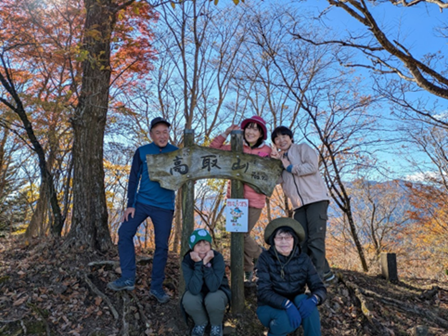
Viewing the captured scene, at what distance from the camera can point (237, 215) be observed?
353 centimetres

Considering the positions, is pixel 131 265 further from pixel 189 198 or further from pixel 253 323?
pixel 253 323

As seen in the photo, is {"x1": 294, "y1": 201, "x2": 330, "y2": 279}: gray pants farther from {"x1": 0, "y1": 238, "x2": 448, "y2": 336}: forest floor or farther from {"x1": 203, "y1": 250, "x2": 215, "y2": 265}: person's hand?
{"x1": 203, "y1": 250, "x2": 215, "y2": 265}: person's hand

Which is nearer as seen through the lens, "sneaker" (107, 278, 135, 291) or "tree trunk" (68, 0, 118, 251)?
"sneaker" (107, 278, 135, 291)

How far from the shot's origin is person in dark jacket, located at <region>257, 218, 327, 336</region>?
2695 millimetres

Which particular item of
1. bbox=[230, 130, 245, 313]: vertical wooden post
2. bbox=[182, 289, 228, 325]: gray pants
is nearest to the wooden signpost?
bbox=[230, 130, 245, 313]: vertical wooden post

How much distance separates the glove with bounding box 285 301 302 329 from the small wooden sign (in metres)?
1.06

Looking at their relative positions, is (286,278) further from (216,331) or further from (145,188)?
(145,188)

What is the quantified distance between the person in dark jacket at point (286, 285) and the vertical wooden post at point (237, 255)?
61cm

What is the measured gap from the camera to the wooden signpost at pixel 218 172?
3482mm

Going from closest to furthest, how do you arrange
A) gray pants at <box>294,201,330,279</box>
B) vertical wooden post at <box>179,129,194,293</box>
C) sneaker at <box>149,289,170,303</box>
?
vertical wooden post at <box>179,129,194,293</box> → sneaker at <box>149,289,170,303</box> → gray pants at <box>294,201,330,279</box>

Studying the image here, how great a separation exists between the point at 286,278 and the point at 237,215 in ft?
3.12

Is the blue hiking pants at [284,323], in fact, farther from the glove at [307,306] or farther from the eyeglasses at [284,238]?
the eyeglasses at [284,238]

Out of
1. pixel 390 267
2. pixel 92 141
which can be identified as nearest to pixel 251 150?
pixel 92 141

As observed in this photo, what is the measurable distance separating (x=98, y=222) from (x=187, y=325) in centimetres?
240
